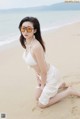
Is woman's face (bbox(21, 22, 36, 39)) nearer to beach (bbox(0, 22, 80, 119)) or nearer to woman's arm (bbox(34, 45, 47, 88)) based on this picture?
woman's arm (bbox(34, 45, 47, 88))

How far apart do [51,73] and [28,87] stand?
2.88 feet

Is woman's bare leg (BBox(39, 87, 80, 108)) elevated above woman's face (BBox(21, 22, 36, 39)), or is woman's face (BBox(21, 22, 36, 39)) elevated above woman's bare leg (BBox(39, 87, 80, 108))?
woman's face (BBox(21, 22, 36, 39))

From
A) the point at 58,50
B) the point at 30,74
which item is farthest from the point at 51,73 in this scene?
the point at 58,50

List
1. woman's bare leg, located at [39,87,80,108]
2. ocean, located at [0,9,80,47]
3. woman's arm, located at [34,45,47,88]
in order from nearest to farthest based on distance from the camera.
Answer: woman's arm, located at [34,45,47,88] < woman's bare leg, located at [39,87,80,108] < ocean, located at [0,9,80,47]

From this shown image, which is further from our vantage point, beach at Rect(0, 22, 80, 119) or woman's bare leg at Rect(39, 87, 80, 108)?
woman's bare leg at Rect(39, 87, 80, 108)

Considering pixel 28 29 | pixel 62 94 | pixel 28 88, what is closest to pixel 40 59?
pixel 28 29

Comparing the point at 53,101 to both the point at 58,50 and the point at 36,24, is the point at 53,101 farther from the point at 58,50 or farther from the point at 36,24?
the point at 58,50

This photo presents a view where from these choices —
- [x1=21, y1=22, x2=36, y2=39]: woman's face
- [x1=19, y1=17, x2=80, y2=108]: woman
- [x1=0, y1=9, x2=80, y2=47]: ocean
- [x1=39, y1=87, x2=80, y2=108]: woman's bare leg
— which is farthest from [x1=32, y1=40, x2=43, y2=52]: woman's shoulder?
[x1=0, y1=9, x2=80, y2=47]: ocean

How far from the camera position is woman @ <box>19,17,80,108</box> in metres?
3.98

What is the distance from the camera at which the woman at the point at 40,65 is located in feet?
13.1

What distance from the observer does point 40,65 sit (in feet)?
13.1

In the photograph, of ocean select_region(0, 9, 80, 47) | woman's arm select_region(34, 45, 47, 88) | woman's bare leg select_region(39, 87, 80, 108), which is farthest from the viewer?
ocean select_region(0, 9, 80, 47)

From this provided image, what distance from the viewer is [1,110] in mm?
4156

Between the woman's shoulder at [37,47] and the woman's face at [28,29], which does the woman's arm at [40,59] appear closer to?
the woman's shoulder at [37,47]
